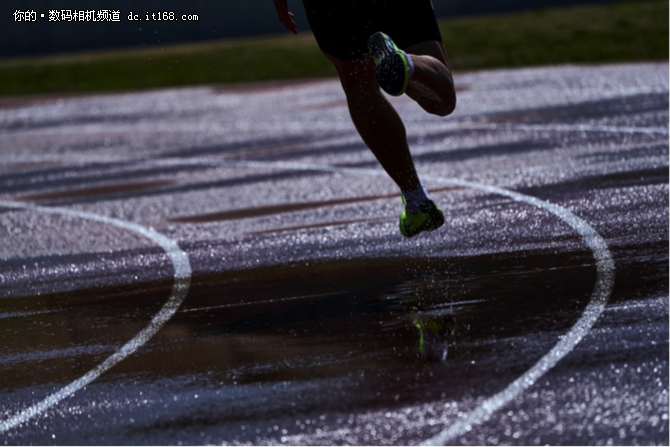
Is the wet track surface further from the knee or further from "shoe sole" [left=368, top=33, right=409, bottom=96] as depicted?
"shoe sole" [left=368, top=33, right=409, bottom=96]

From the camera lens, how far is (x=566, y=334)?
4.23m

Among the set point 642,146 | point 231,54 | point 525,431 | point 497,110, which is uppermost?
point 525,431

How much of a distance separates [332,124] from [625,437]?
919cm

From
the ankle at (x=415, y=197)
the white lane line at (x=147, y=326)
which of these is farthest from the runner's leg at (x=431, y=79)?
the white lane line at (x=147, y=326)

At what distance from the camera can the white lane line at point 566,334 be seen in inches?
137

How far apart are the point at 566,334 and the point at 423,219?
63.3 inches

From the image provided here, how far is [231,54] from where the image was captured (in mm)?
22953

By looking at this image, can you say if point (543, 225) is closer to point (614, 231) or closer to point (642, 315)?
point (614, 231)

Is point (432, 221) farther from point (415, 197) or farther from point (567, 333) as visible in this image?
point (567, 333)

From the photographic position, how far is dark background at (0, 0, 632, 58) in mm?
26734

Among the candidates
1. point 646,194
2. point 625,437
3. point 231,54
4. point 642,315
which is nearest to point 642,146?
point 646,194

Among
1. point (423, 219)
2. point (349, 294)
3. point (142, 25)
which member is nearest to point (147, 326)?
point (349, 294)

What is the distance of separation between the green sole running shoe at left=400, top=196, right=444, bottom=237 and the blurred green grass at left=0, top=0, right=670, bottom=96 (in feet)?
36.1

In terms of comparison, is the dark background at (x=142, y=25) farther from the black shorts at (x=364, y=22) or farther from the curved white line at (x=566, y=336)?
the black shorts at (x=364, y=22)
